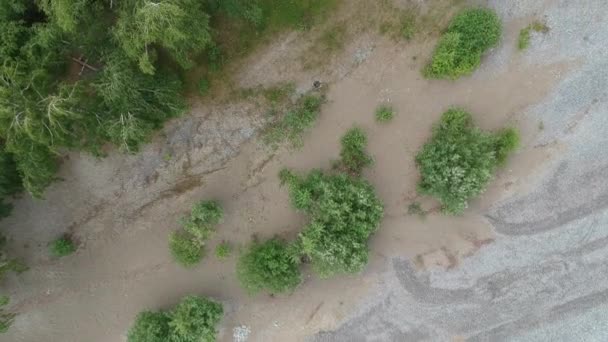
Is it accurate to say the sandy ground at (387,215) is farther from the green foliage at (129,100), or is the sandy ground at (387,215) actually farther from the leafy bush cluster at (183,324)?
the green foliage at (129,100)

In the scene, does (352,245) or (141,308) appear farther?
(141,308)

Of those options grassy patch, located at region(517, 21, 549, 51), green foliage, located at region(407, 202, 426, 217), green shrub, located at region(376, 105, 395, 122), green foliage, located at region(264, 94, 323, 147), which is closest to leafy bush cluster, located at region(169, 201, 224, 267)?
green foliage, located at region(264, 94, 323, 147)

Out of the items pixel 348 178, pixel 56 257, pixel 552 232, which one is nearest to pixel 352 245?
pixel 348 178

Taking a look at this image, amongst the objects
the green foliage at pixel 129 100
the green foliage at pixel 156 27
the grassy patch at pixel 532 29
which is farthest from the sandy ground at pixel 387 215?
the green foliage at pixel 156 27

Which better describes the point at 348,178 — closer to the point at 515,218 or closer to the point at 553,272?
the point at 515,218

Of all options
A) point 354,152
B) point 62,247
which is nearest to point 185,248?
point 62,247
